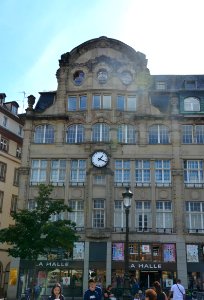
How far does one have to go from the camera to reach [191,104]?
3738 cm

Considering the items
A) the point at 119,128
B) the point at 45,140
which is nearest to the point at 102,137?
the point at 119,128

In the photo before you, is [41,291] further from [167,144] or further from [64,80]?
[64,80]

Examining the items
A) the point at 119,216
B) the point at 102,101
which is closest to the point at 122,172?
the point at 119,216

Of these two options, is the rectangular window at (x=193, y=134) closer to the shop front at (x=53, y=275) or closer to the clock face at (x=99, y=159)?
the clock face at (x=99, y=159)

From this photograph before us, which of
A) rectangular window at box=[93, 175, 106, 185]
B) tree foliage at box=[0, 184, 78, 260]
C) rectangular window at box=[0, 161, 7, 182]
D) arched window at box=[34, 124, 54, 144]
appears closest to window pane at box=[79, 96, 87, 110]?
arched window at box=[34, 124, 54, 144]

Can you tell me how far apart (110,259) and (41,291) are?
604 centimetres

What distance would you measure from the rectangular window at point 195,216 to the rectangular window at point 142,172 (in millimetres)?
4164

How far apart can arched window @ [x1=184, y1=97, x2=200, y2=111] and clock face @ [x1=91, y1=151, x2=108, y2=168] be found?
9094mm

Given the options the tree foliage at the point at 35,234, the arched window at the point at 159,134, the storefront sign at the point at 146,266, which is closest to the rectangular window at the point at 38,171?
the tree foliage at the point at 35,234

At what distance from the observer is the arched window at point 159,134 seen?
3578 centimetres

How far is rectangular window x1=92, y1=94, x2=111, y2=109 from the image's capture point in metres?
36.9

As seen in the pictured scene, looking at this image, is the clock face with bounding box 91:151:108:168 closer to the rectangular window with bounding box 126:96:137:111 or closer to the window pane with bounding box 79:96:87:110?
the window pane with bounding box 79:96:87:110

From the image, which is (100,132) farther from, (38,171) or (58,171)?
(38,171)

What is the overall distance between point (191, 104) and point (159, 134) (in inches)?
179
